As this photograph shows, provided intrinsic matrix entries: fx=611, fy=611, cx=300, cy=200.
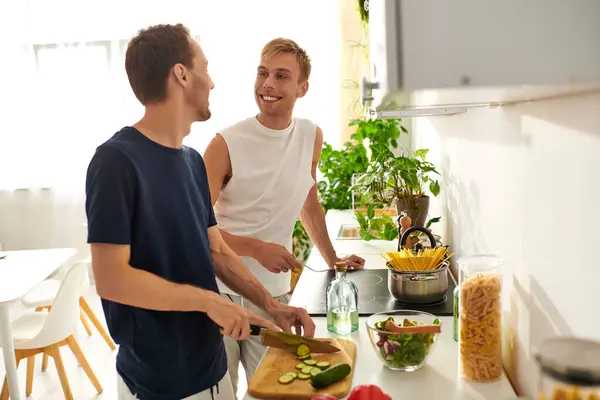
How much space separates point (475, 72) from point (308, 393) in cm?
83

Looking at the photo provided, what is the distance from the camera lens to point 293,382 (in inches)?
51.2

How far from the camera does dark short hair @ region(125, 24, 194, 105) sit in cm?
144

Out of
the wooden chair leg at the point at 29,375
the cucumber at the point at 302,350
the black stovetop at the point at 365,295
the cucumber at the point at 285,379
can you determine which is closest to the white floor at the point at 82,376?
the wooden chair leg at the point at 29,375

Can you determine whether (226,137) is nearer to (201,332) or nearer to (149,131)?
(149,131)

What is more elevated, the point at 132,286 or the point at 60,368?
the point at 132,286

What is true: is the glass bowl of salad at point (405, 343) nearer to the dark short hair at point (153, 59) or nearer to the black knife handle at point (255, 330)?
the black knife handle at point (255, 330)

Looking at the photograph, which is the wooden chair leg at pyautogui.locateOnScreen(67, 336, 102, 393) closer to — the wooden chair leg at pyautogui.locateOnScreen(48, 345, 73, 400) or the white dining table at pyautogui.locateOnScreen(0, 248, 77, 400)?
the wooden chair leg at pyautogui.locateOnScreen(48, 345, 73, 400)

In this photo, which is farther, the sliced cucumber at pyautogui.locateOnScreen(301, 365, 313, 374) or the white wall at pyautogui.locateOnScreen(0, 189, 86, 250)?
the white wall at pyautogui.locateOnScreen(0, 189, 86, 250)

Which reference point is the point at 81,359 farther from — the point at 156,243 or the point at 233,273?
the point at 156,243

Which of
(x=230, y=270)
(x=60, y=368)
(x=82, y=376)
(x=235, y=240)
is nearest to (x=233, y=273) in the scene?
(x=230, y=270)

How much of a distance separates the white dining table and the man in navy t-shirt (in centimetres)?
159

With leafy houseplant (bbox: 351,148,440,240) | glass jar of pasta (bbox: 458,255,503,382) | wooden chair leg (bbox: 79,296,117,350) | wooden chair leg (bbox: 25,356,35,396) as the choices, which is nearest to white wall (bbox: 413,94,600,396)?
glass jar of pasta (bbox: 458,255,503,382)

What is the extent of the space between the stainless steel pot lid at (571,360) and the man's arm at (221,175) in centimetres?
140

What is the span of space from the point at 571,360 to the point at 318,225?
1844 millimetres
